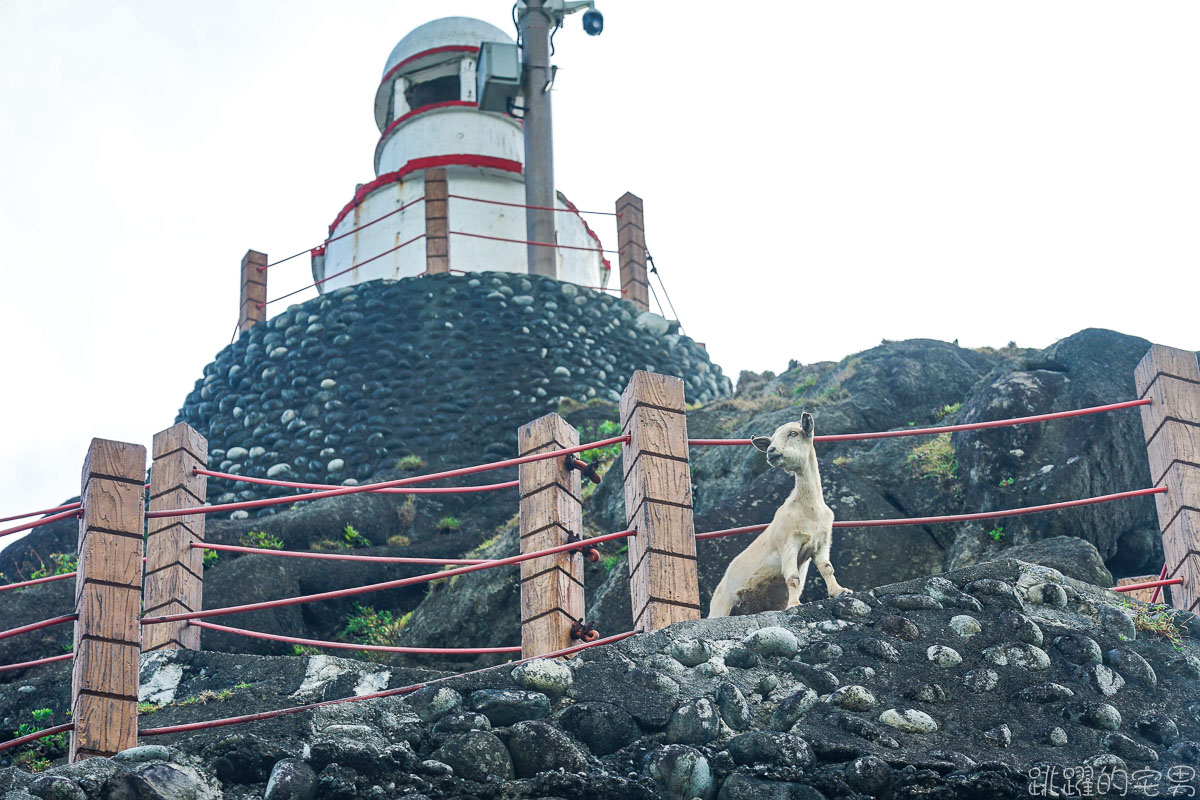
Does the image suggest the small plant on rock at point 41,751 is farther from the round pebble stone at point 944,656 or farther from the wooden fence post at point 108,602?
the round pebble stone at point 944,656

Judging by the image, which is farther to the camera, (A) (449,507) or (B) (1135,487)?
(A) (449,507)

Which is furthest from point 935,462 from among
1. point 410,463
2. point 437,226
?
point 437,226

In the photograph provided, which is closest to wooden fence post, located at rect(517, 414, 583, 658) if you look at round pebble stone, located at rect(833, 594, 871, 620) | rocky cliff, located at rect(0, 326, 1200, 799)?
rocky cliff, located at rect(0, 326, 1200, 799)

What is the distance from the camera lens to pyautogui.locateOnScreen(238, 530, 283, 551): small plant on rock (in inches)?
560

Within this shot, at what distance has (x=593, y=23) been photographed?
67.6 ft

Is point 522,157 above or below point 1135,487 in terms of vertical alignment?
above

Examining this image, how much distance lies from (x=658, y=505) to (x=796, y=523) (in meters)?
1.00

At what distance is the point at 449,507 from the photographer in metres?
16.2

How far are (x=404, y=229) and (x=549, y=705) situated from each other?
15.3 meters

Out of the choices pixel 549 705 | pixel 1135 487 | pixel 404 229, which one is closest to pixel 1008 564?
pixel 549 705

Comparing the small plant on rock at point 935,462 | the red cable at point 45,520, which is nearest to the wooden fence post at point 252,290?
the small plant on rock at point 935,462

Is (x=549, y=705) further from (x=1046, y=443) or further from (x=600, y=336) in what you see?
(x=600, y=336)

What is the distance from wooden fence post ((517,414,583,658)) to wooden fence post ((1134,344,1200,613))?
10.4ft

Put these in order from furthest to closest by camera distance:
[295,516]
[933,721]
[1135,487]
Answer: [295,516] < [1135,487] < [933,721]
